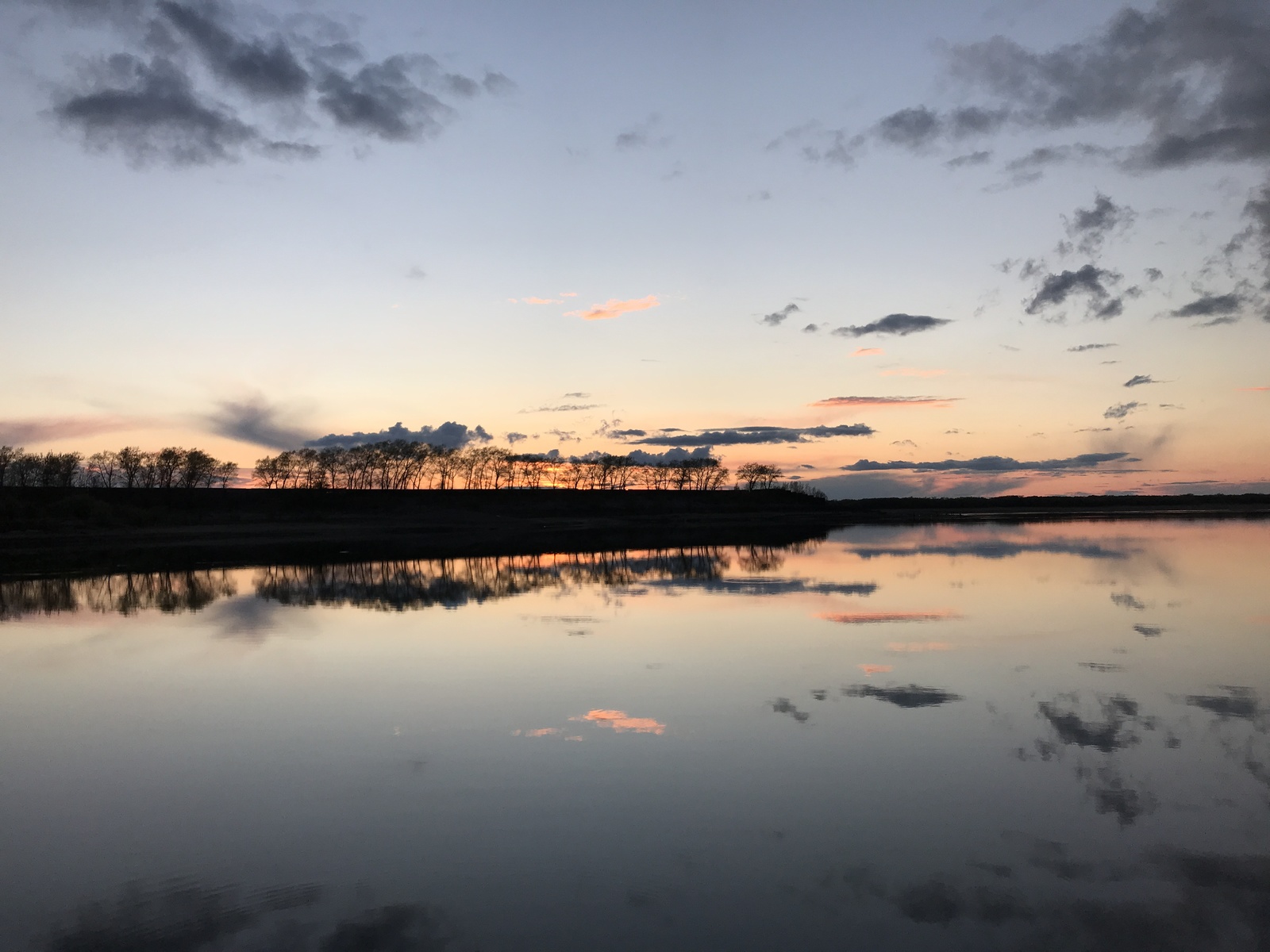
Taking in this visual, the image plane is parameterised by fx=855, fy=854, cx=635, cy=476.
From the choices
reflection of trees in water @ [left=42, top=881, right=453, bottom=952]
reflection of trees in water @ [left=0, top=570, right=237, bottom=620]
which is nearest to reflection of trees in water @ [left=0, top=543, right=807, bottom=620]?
reflection of trees in water @ [left=0, top=570, right=237, bottom=620]

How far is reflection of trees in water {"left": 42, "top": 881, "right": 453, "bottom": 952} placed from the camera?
6.35 m

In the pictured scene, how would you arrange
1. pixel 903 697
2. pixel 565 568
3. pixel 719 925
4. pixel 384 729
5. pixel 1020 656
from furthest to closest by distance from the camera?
pixel 565 568, pixel 1020 656, pixel 903 697, pixel 384 729, pixel 719 925

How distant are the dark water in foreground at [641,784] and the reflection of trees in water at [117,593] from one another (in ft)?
12.0

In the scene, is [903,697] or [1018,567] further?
[1018,567]

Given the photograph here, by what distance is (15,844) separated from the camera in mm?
8344

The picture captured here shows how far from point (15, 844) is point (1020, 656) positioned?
15889mm

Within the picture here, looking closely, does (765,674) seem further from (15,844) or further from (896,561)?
(896,561)

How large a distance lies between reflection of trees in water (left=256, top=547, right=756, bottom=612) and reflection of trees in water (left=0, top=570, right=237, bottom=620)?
1.95 m

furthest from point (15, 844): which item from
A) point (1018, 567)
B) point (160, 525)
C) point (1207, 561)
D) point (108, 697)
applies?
point (160, 525)

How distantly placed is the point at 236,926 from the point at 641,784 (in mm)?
4362

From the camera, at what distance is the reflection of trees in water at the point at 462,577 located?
27297mm

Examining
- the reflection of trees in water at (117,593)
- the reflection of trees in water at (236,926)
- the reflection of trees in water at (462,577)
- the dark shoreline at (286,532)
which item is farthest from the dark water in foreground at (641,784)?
the dark shoreline at (286,532)

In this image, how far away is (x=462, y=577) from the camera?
34.2 metres

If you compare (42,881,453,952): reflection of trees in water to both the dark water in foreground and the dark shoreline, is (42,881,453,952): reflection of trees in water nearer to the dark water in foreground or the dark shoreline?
the dark water in foreground
